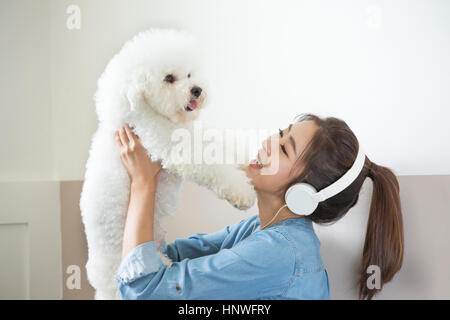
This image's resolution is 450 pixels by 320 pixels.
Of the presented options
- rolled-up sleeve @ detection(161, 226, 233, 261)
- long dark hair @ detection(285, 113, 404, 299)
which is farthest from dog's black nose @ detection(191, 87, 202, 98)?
rolled-up sleeve @ detection(161, 226, 233, 261)

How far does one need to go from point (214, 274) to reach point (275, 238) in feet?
0.59

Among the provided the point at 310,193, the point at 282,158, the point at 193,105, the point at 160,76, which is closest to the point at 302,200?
the point at 310,193

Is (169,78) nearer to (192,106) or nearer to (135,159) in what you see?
(192,106)

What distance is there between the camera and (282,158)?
3.29 feet

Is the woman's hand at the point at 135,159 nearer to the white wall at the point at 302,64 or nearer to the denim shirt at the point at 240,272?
the denim shirt at the point at 240,272

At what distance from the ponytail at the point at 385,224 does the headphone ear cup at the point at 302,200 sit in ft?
0.71

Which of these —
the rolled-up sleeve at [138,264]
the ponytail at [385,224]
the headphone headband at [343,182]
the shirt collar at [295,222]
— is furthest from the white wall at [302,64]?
the rolled-up sleeve at [138,264]

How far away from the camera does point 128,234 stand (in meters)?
0.86

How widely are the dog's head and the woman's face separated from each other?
235 mm

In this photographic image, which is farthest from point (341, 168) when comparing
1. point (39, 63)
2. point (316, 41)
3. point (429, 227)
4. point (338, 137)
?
point (39, 63)

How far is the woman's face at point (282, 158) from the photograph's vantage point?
3.27 ft

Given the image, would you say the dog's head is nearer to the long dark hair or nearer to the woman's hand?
the woman's hand
